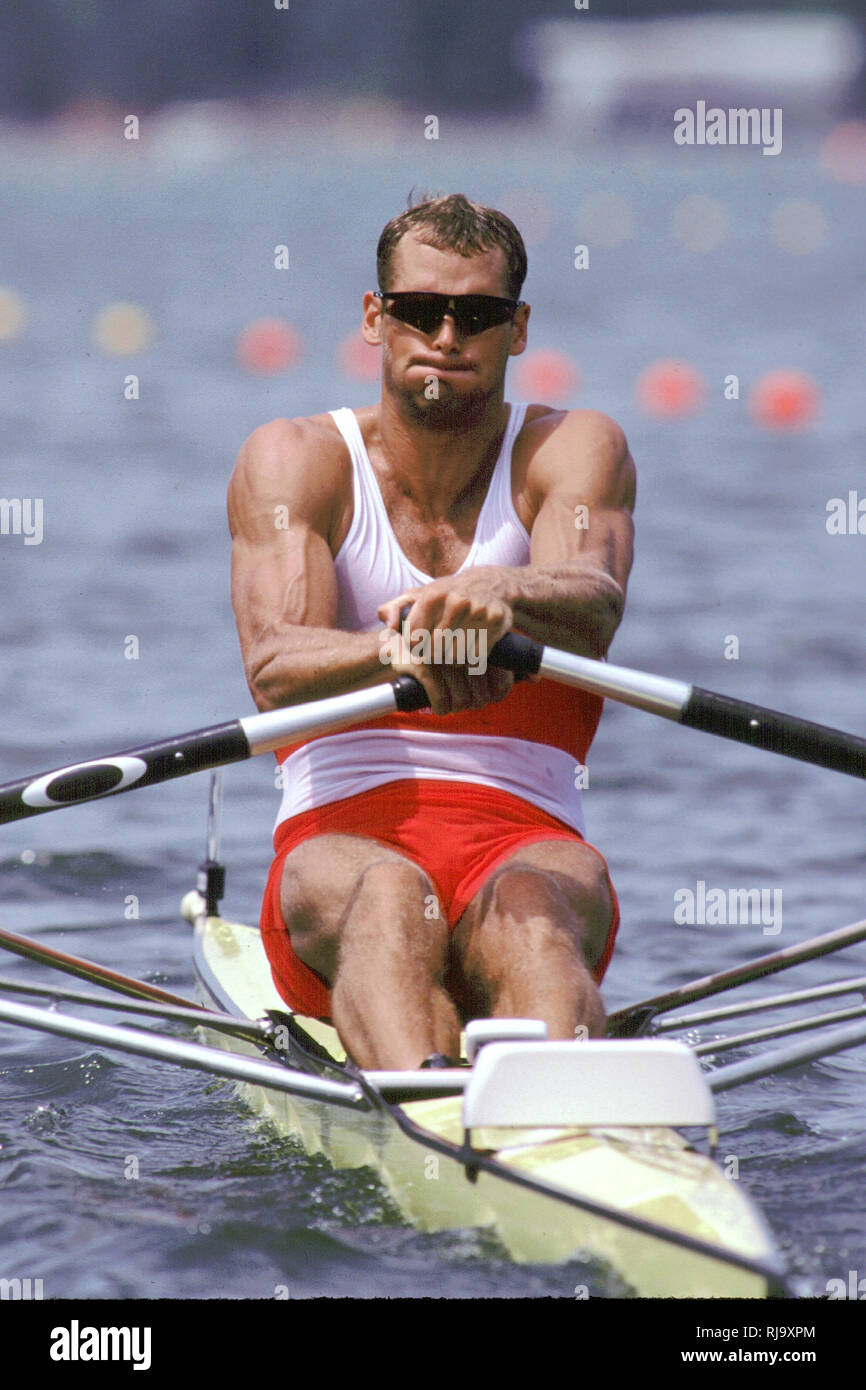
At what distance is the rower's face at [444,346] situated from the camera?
3.87 m

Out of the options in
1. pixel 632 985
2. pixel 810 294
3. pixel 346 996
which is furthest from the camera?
pixel 810 294

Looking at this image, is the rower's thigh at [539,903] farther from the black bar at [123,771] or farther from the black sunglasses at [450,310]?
the black sunglasses at [450,310]

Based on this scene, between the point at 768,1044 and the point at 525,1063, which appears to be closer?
the point at 525,1063

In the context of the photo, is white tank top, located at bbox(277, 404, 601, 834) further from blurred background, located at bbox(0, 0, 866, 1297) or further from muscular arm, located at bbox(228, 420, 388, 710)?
blurred background, located at bbox(0, 0, 866, 1297)

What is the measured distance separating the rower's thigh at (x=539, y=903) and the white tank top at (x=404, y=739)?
0.23 metres

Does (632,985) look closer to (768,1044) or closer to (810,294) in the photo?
(768,1044)

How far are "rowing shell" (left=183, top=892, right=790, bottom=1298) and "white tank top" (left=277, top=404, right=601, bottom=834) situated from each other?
66 centimetres

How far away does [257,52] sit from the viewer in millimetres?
38688

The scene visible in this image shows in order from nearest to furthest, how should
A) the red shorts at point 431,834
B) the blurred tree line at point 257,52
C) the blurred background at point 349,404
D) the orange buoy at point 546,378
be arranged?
the red shorts at point 431,834 < the blurred background at point 349,404 < the orange buoy at point 546,378 < the blurred tree line at point 257,52

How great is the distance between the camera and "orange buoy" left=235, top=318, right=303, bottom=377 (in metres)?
17.4

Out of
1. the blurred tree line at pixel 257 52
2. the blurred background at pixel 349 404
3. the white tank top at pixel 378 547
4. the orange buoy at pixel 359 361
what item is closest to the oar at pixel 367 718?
the white tank top at pixel 378 547

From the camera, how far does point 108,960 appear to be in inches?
208

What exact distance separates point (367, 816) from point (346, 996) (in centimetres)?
45
